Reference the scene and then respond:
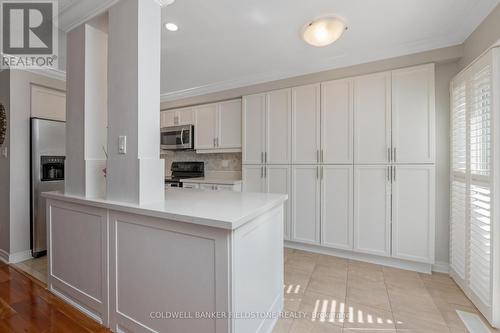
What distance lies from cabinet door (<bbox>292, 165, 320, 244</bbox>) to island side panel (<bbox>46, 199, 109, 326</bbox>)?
216 centimetres

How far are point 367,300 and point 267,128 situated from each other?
2212 millimetres

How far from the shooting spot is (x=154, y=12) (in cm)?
159

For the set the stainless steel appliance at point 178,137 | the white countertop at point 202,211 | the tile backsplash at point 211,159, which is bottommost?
the white countertop at point 202,211

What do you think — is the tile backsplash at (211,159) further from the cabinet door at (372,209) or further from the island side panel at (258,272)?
the island side panel at (258,272)

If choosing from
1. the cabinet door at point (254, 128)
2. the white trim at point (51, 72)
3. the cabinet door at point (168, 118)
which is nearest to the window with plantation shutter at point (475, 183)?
the cabinet door at point (254, 128)

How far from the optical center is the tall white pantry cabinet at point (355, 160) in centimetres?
240

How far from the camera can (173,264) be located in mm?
1247

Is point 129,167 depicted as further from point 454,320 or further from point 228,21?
point 454,320

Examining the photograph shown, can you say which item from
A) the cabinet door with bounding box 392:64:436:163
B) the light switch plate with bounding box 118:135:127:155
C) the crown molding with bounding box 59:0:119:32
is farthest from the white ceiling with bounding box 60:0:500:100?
the light switch plate with bounding box 118:135:127:155

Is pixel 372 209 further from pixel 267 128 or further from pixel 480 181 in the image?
pixel 267 128

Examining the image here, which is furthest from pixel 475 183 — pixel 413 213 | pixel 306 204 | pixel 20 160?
pixel 20 160

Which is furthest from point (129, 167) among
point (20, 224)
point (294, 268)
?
point (20, 224)

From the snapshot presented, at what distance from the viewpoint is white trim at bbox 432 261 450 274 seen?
7.88 ft

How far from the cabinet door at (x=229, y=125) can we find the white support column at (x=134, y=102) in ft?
6.56
